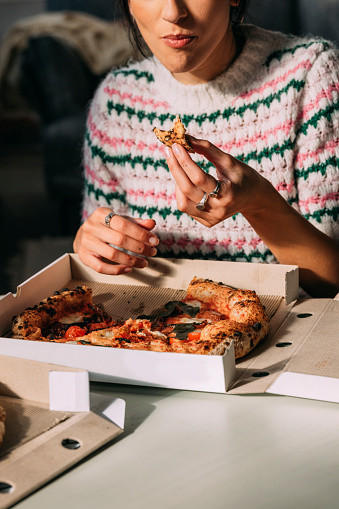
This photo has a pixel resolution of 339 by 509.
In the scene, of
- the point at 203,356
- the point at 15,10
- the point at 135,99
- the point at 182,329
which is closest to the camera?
the point at 203,356

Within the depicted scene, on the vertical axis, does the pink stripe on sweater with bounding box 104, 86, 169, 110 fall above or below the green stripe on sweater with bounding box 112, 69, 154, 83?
below

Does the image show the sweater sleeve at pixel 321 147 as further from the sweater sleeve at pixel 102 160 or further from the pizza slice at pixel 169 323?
the sweater sleeve at pixel 102 160

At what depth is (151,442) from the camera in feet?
2.86

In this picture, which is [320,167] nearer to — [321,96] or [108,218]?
[321,96]

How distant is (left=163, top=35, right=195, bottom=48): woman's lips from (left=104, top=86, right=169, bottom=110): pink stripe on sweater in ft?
1.04

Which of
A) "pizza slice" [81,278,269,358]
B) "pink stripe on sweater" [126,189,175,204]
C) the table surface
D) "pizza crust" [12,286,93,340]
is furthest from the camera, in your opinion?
"pink stripe on sweater" [126,189,175,204]

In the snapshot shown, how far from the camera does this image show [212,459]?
817mm

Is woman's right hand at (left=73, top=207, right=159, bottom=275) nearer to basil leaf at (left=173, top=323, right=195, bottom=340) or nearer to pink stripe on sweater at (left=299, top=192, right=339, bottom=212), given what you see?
basil leaf at (left=173, top=323, right=195, bottom=340)

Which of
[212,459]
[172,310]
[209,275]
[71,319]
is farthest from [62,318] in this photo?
[212,459]

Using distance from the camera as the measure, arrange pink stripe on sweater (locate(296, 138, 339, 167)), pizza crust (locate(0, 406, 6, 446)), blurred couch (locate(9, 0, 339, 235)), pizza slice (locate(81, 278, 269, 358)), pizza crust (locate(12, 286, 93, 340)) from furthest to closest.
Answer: blurred couch (locate(9, 0, 339, 235)) → pink stripe on sweater (locate(296, 138, 339, 167)) → pizza crust (locate(12, 286, 93, 340)) → pizza slice (locate(81, 278, 269, 358)) → pizza crust (locate(0, 406, 6, 446))

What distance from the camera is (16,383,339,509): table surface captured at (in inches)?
29.6

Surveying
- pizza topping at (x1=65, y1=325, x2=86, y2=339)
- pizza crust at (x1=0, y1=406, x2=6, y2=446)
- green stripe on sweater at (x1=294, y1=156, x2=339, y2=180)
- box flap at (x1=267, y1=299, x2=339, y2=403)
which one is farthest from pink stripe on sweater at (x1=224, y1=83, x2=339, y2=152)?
pizza crust at (x1=0, y1=406, x2=6, y2=446)

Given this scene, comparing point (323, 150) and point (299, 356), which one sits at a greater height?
point (323, 150)

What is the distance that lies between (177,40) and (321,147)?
0.39 m
